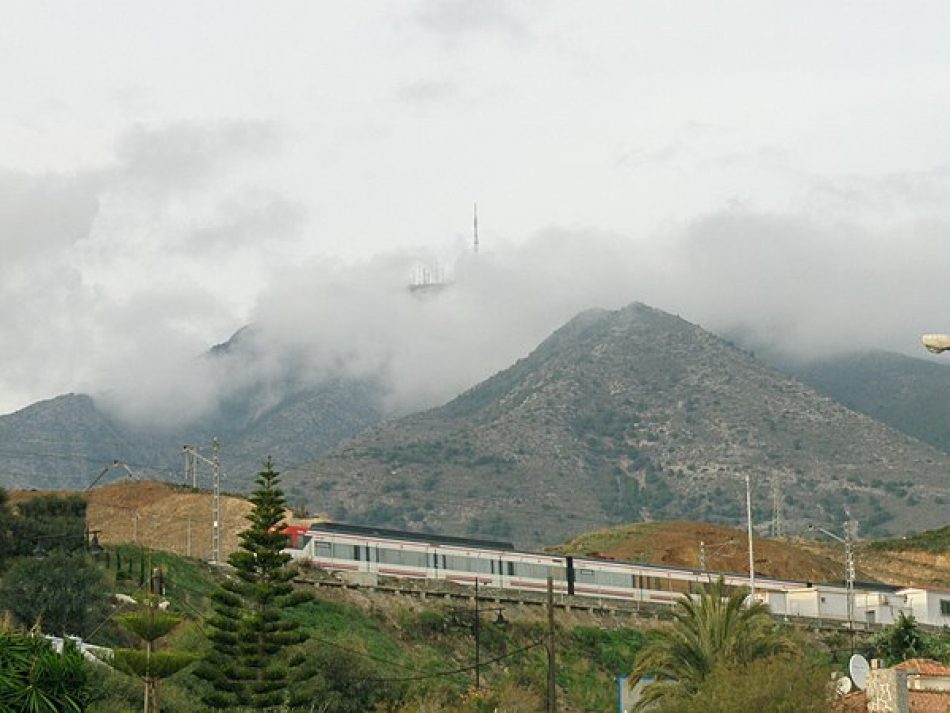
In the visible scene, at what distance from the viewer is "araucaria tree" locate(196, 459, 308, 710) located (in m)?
52.7

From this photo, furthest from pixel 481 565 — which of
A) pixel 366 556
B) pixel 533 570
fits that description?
pixel 366 556

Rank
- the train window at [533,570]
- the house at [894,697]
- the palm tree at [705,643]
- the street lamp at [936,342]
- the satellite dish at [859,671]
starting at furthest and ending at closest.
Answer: the train window at [533,570] → the palm tree at [705,643] → the satellite dish at [859,671] → the house at [894,697] → the street lamp at [936,342]

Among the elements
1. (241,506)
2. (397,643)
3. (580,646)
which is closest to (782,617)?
(580,646)

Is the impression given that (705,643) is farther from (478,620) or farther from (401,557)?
(401,557)

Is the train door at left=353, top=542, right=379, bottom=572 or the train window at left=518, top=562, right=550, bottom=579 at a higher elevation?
the train door at left=353, top=542, right=379, bottom=572

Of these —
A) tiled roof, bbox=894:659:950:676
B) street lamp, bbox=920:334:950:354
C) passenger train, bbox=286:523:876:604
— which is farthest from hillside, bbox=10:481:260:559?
street lamp, bbox=920:334:950:354

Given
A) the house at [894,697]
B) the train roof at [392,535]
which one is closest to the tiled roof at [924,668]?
the house at [894,697]

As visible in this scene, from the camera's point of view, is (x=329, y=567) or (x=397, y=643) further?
(x=329, y=567)

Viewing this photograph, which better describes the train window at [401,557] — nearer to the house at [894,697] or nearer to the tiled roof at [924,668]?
the tiled roof at [924,668]

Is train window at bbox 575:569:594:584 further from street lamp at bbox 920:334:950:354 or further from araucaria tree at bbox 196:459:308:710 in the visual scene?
street lamp at bbox 920:334:950:354

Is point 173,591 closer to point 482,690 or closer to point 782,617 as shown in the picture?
point 482,690

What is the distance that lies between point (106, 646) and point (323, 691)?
26.0 ft

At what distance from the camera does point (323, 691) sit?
5812cm

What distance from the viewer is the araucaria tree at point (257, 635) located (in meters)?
52.7
